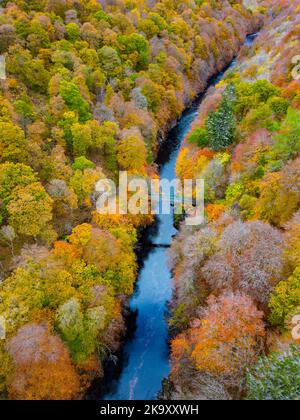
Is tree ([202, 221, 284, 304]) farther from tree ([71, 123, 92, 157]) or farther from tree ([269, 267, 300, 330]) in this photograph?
tree ([71, 123, 92, 157])

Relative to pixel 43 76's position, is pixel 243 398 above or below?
below

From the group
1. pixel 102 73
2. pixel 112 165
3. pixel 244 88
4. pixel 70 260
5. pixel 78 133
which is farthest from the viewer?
pixel 102 73

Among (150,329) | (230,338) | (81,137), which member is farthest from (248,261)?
(81,137)

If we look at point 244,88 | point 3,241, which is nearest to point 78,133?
point 3,241

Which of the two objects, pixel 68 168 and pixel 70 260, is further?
pixel 68 168

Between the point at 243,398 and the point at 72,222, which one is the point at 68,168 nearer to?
the point at 72,222

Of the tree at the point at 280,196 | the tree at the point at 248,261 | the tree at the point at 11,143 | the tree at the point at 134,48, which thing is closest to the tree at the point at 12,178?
the tree at the point at 11,143
